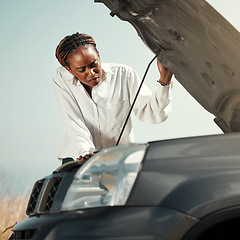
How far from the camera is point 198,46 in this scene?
2812mm

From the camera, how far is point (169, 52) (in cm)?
300

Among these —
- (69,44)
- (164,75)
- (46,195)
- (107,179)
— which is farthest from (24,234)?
(69,44)

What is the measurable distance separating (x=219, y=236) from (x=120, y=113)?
2252mm

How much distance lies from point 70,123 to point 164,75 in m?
1.06

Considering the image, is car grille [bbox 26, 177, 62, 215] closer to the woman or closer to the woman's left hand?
the woman's left hand

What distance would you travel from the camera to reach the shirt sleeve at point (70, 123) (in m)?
Answer: 3.94

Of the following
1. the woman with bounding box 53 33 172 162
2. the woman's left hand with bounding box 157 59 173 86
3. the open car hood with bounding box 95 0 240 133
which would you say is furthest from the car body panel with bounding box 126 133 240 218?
the woman with bounding box 53 33 172 162

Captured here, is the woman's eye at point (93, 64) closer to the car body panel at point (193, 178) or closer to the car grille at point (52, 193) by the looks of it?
the car grille at point (52, 193)

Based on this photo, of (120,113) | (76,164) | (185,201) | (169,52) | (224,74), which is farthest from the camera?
(120,113)

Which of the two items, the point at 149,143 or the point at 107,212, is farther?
the point at 149,143

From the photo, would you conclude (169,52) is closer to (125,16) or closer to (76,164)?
(125,16)

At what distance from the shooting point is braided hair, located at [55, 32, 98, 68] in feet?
13.1

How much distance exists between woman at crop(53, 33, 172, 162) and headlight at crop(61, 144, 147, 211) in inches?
72.9

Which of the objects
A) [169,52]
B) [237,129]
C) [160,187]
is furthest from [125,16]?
[160,187]
